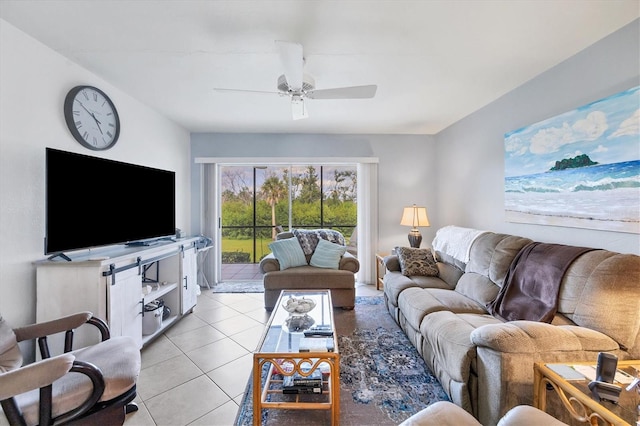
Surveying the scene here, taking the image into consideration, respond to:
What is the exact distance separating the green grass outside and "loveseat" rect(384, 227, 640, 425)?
9.98 feet

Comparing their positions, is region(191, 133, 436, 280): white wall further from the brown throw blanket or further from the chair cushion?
the chair cushion

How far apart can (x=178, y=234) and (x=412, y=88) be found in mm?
3276

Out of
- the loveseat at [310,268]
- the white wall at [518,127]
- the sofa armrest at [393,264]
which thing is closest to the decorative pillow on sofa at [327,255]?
the loveseat at [310,268]

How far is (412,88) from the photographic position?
2.60 meters

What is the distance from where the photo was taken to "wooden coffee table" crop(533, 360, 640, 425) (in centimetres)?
102

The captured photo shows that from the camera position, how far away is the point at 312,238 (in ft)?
12.0

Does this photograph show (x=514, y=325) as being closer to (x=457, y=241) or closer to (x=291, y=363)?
(x=291, y=363)

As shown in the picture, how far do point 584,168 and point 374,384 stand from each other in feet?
7.28

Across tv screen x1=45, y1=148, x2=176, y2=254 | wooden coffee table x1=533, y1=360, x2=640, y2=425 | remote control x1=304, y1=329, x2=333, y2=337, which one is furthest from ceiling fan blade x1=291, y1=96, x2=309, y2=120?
wooden coffee table x1=533, y1=360, x2=640, y2=425

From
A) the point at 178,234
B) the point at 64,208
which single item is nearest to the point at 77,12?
the point at 64,208

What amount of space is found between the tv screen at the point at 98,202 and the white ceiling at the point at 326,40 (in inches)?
33.1

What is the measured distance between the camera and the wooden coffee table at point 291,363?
1494 millimetres

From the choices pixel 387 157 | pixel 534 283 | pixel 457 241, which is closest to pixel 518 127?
pixel 457 241

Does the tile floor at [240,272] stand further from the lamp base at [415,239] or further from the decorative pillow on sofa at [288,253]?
the lamp base at [415,239]
